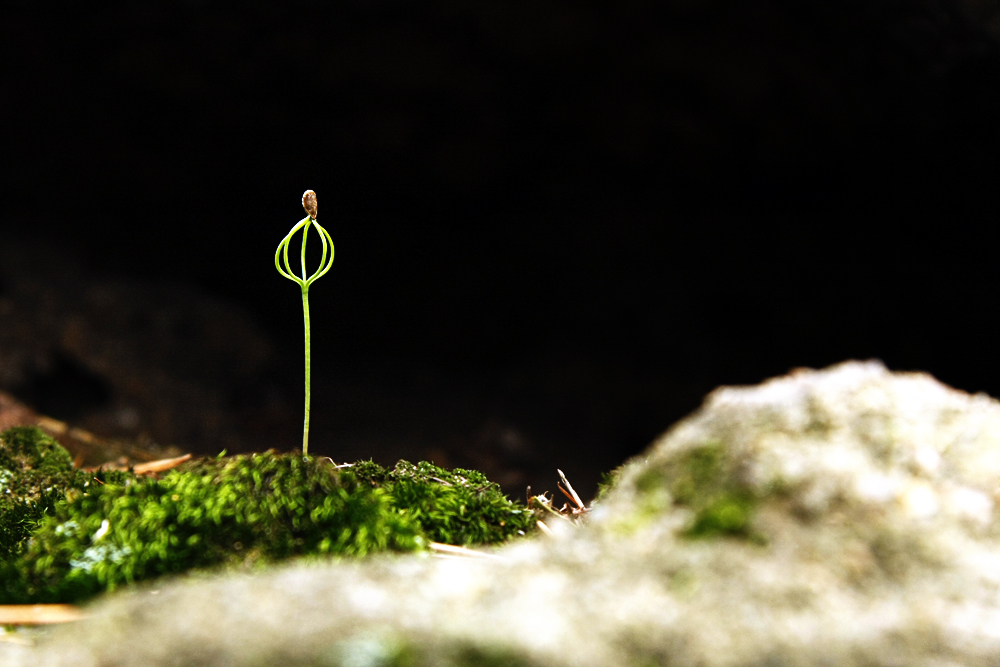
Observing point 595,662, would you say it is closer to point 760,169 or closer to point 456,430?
point 456,430

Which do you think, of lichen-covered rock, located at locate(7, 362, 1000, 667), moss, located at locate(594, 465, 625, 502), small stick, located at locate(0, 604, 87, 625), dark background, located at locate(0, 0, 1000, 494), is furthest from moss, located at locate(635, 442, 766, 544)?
dark background, located at locate(0, 0, 1000, 494)

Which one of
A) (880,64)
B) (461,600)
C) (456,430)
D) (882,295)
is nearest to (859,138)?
(880,64)

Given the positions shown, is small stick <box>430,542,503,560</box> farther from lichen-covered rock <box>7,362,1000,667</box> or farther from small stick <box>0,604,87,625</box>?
small stick <box>0,604,87,625</box>

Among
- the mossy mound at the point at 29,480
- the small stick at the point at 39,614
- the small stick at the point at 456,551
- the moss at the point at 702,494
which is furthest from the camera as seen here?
the mossy mound at the point at 29,480

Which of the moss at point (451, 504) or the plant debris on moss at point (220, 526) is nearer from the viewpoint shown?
the plant debris on moss at point (220, 526)

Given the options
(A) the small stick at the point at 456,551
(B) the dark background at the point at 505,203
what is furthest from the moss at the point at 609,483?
(B) the dark background at the point at 505,203

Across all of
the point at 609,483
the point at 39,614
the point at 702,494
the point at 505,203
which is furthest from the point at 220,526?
the point at 505,203

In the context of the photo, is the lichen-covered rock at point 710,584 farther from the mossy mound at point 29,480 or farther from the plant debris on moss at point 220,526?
the mossy mound at point 29,480
